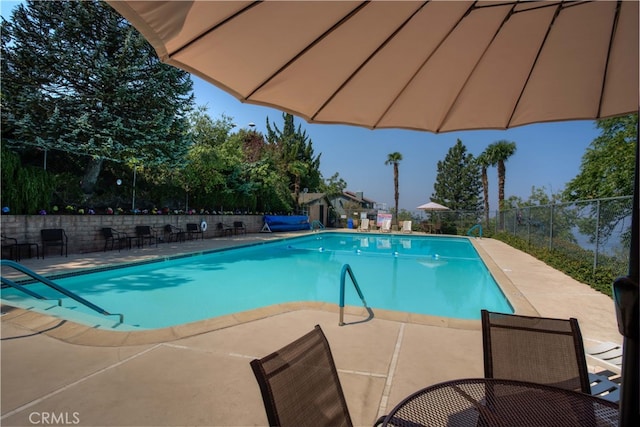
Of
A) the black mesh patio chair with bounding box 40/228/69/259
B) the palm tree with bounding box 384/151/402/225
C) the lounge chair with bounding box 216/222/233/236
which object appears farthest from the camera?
the palm tree with bounding box 384/151/402/225

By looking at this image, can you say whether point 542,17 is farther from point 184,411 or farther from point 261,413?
point 184,411

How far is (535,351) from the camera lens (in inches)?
66.9

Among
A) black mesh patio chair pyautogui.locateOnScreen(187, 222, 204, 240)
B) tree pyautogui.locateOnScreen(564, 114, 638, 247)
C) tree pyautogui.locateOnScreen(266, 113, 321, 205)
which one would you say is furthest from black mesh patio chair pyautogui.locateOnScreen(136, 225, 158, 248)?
tree pyautogui.locateOnScreen(266, 113, 321, 205)

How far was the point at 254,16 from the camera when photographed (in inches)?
57.2

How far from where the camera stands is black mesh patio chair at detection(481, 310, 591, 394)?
163 cm

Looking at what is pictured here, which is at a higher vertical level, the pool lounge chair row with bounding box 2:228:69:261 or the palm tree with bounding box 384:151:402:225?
→ the palm tree with bounding box 384:151:402:225

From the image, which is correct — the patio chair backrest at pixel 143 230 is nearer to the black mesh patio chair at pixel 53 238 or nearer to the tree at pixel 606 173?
the black mesh patio chair at pixel 53 238

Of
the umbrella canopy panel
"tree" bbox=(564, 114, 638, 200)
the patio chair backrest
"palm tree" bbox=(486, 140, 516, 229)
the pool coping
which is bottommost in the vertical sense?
the pool coping

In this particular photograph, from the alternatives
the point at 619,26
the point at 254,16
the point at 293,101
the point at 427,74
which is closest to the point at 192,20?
the point at 254,16

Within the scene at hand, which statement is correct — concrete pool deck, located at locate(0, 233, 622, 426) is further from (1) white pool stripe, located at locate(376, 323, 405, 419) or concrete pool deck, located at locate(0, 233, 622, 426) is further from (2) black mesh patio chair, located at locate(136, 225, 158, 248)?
(2) black mesh patio chair, located at locate(136, 225, 158, 248)

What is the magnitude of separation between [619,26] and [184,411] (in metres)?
3.31

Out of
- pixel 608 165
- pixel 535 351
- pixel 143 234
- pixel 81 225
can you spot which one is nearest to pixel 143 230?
pixel 143 234

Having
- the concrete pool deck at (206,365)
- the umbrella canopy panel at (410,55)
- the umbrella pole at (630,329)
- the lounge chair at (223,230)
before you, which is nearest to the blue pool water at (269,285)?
the concrete pool deck at (206,365)

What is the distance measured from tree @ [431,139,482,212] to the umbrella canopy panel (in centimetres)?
3537
